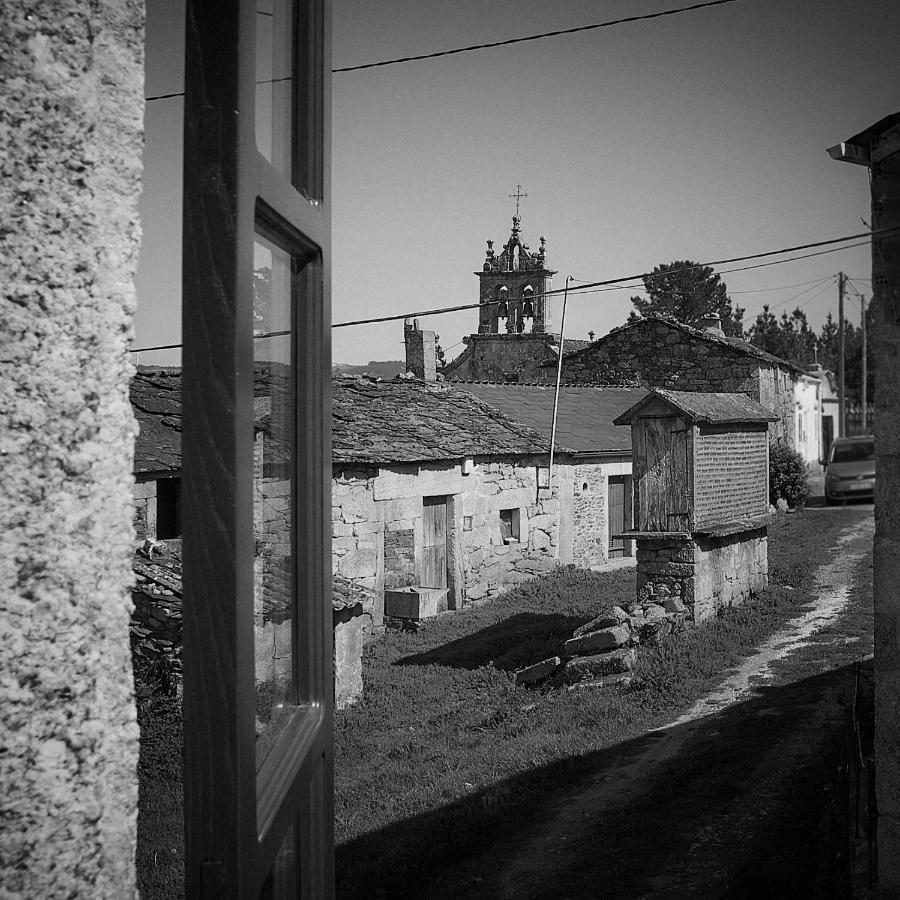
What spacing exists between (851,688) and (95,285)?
8090mm

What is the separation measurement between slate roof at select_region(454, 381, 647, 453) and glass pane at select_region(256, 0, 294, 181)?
52.8 feet

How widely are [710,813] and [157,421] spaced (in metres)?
8.06

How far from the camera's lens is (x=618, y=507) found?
19047mm

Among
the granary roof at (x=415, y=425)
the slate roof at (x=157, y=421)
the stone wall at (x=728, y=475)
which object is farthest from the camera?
the granary roof at (x=415, y=425)

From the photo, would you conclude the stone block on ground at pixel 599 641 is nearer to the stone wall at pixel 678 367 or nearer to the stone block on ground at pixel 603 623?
the stone block on ground at pixel 603 623

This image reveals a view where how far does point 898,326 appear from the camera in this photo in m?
3.52

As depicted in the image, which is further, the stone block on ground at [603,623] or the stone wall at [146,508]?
the stone wall at [146,508]

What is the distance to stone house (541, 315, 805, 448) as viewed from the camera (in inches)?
910

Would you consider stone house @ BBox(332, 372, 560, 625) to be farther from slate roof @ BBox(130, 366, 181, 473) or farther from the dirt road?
the dirt road

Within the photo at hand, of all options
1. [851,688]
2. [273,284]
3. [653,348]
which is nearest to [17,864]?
[273,284]

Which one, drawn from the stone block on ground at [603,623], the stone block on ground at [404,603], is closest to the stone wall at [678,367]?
the stone block on ground at [404,603]

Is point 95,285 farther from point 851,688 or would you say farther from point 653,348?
point 653,348

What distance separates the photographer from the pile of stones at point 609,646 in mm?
9477

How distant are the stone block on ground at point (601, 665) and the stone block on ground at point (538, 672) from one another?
162mm
